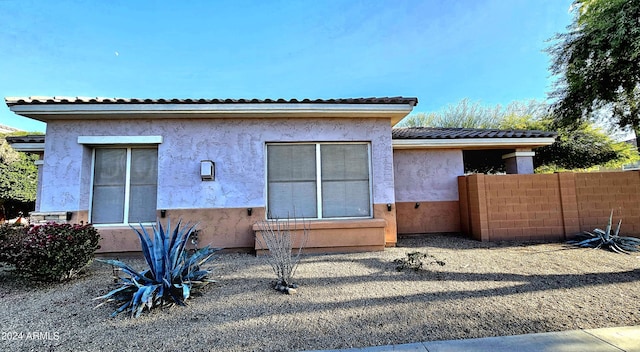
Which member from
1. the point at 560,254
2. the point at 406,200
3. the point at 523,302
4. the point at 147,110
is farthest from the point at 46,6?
the point at 560,254

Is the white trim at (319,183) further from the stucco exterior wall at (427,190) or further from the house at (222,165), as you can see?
the stucco exterior wall at (427,190)

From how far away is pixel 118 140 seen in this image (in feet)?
23.2

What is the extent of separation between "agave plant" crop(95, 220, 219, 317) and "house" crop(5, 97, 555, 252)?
2324 mm

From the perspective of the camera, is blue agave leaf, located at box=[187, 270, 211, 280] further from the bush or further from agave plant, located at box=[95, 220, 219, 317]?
the bush

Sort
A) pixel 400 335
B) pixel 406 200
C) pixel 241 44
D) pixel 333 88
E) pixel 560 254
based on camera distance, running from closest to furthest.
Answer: pixel 400 335
pixel 560 254
pixel 406 200
pixel 241 44
pixel 333 88

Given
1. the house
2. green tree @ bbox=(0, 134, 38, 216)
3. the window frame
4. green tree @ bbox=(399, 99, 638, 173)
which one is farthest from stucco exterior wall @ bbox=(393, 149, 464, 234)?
green tree @ bbox=(0, 134, 38, 216)

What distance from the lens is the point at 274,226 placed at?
7.01m

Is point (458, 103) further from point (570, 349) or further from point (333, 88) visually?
point (570, 349)

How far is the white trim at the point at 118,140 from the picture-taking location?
22.9 ft

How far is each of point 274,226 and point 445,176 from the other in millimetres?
6452

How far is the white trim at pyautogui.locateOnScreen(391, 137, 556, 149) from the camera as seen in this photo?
9.60 meters

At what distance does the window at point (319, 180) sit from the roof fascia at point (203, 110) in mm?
895

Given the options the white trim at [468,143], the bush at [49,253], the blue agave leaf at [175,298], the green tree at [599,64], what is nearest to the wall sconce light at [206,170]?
the bush at [49,253]

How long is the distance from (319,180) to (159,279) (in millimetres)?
4272
